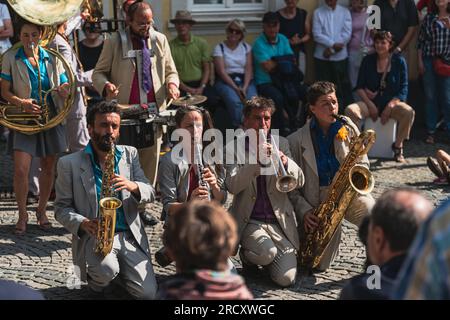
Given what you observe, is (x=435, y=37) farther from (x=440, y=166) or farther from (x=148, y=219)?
(x=148, y=219)

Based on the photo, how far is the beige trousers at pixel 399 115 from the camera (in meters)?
10.6

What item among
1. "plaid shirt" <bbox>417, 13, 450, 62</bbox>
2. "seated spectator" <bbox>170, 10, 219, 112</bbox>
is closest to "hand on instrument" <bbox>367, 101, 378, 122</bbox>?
"plaid shirt" <bbox>417, 13, 450, 62</bbox>

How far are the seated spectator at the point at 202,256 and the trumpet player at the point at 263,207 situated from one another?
10.1 ft

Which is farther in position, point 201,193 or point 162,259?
point 162,259

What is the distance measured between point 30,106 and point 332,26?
499 cm

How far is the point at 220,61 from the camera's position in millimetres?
11117

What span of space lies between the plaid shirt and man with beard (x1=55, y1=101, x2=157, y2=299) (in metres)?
5.77

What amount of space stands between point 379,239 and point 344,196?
3.14 metres

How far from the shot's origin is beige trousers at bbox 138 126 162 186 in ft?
27.6

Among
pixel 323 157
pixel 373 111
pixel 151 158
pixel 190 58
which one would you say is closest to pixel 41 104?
pixel 151 158

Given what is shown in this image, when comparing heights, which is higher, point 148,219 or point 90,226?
point 90,226

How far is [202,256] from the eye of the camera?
139 inches

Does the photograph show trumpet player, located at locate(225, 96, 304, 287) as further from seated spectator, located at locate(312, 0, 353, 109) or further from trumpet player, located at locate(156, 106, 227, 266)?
seated spectator, located at locate(312, 0, 353, 109)
